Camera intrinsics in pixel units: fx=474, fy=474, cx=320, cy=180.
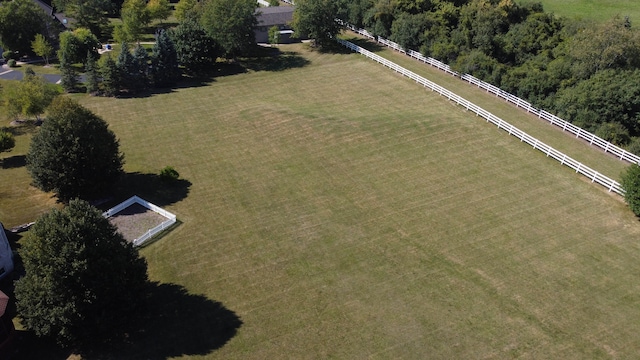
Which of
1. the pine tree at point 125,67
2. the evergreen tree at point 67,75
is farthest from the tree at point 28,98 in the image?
the pine tree at point 125,67

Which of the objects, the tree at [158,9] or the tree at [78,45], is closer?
the tree at [78,45]

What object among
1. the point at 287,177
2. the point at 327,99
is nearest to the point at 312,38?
the point at 327,99

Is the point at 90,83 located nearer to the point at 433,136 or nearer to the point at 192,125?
the point at 192,125

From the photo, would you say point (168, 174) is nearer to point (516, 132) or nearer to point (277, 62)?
point (516, 132)

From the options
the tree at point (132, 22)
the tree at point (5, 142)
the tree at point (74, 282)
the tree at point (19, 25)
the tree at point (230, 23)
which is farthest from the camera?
the tree at point (132, 22)

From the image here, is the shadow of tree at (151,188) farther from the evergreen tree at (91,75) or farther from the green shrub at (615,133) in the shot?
the green shrub at (615,133)

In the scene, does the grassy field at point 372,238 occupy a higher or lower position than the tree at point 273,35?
lower
